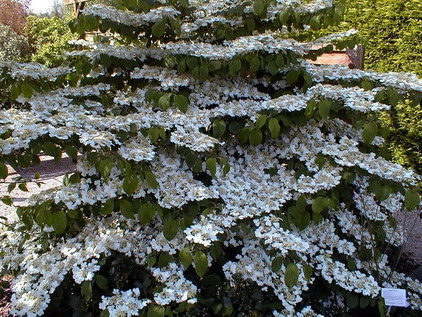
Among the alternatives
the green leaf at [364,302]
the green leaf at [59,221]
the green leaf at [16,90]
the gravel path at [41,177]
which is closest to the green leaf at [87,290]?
the green leaf at [59,221]

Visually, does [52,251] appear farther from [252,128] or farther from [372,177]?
[372,177]

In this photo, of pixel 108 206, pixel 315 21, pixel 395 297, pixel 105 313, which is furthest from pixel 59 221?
pixel 315 21

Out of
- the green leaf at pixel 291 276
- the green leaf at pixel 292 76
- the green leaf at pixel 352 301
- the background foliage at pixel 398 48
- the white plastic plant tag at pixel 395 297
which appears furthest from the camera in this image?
the background foliage at pixel 398 48

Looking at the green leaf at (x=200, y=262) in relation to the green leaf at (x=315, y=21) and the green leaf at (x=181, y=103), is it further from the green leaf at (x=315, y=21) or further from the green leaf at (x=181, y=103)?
the green leaf at (x=315, y=21)

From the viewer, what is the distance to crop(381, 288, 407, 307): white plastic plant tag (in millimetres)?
1826

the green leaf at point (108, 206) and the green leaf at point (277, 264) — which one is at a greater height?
the green leaf at point (108, 206)

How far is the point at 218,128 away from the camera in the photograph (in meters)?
1.96

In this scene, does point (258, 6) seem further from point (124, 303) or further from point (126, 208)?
point (124, 303)

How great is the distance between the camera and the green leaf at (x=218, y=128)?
6.40 feet

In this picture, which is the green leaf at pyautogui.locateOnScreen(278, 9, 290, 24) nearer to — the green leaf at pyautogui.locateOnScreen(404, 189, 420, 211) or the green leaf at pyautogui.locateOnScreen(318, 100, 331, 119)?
the green leaf at pyautogui.locateOnScreen(318, 100, 331, 119)

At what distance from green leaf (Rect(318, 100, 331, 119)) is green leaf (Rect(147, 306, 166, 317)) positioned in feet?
3.28

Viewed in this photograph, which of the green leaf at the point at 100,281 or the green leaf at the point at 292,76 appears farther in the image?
the green leaf at the point at 292,76

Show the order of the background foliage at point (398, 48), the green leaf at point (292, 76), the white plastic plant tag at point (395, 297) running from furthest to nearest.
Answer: the background foliage at point (398, 48) < the green leaf at point (292, 76) < the white plastic plant tag at point (395, 297)

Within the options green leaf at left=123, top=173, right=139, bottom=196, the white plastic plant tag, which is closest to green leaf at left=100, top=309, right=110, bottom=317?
green leaf at left=123, top=173, right=139, bottom=196
